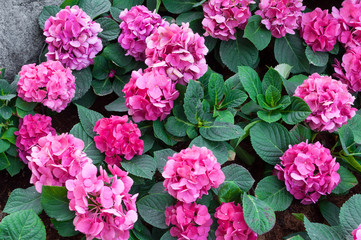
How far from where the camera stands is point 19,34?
6.69 ft

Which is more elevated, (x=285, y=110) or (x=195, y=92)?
(x=195, y=92)

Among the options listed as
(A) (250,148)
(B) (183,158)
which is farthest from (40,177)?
(A) (250,148)

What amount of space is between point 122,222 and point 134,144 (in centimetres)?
41

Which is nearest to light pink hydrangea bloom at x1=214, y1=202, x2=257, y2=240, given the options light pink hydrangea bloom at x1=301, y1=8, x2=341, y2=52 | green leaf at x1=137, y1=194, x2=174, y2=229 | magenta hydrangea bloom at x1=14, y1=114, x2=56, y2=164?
green leaf at x1=137, y1=194, x2=174, y2=229

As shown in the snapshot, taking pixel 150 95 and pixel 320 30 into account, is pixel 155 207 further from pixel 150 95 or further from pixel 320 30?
pixel 320 30

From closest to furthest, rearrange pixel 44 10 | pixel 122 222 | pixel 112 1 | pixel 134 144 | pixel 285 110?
pixel 122 222 → pixel 134 144 → pixel 285 110 → pixel 44 10 → pixel 112 1

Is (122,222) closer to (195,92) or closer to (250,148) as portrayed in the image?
(195,92)

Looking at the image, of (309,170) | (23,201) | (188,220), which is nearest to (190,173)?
(188,220)

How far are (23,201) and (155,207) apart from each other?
1.75 feet

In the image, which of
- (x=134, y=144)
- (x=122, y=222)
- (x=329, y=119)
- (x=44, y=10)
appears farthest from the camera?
(x=44, y=10)

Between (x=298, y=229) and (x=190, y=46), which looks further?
(x=298, y=229)

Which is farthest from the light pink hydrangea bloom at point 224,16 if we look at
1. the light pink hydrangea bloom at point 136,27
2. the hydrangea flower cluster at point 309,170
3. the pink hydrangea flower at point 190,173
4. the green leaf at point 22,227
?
the green leaf at point 22,227

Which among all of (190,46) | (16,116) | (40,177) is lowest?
(16,116)

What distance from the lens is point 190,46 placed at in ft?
5.79
